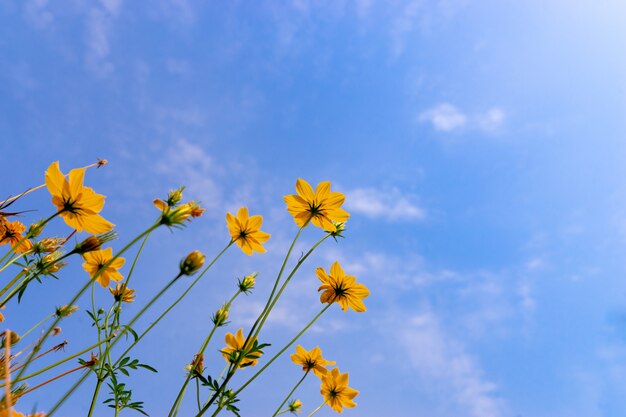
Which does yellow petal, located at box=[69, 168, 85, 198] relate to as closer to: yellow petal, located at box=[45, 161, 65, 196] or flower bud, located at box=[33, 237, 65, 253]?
yellow petal, located at box=[45, 161, 65, 196]

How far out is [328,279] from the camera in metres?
3.05

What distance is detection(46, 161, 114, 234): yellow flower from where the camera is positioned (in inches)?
76.4

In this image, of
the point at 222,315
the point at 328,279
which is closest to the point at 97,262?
the point at 222,315

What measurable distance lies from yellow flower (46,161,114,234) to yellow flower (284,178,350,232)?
114cm

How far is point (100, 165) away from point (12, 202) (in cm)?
79

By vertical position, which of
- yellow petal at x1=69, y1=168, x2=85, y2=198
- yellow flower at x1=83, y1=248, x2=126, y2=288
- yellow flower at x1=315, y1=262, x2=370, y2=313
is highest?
yellow flower at x1=315, y1=262, x2=370, y2=313

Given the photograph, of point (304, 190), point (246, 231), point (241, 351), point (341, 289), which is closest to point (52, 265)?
point (241, 351)

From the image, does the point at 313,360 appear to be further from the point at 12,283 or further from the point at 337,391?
the point at 12,283

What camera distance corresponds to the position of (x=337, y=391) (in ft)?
11.9

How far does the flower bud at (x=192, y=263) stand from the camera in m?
1.66

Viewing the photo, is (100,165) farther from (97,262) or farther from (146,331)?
(146,331)

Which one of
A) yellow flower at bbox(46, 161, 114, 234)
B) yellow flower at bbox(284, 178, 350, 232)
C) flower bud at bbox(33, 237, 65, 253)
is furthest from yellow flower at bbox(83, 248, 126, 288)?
Answer: yellow flower at bbox(284, 178, 350, 232)

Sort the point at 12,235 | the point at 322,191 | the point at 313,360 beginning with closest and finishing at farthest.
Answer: the point at 12,235 < the point at 322,191 < the point at 313,360

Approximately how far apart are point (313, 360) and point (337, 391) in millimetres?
355
